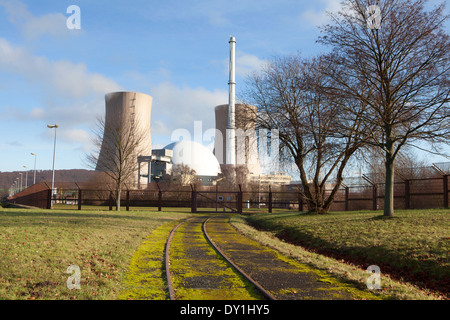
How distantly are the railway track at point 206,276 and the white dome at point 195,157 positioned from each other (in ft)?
251

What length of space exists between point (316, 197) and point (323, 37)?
965cm

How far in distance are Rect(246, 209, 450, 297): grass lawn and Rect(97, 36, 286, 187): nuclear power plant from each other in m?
9.33

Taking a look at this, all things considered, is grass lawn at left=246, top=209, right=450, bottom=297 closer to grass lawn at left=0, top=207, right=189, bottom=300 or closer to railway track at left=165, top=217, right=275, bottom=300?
railway track at left=165, top=217, right=275, bottom=300

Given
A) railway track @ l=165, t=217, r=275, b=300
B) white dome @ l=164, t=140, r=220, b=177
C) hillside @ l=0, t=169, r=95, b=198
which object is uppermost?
white dome @ l=164, t=140, r=220, b=177

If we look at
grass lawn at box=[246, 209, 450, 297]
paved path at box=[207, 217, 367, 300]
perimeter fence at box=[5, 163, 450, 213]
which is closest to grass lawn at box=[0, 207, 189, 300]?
paved path at box=[207, 217, 367, 300]

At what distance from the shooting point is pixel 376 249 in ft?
31.5

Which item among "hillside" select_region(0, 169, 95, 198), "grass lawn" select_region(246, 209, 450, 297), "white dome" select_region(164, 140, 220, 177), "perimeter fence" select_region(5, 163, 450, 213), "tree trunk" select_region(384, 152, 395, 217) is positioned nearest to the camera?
"grass lawn" select_region(246, 209, 450, 297)

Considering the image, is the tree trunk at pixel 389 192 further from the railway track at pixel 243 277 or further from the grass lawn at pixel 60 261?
the grass lawn at pixel 60 261

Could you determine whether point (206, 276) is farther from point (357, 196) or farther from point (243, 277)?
point (357, 196)

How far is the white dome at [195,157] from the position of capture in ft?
287

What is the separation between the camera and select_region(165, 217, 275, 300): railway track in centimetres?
584

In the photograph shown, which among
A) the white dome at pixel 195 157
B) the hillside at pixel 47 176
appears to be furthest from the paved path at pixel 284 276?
the hillside at pixel 47 176

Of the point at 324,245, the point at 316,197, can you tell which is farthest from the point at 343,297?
the point at 316,197
